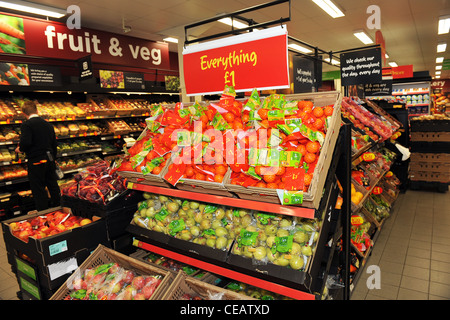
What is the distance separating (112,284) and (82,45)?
5.83 meters

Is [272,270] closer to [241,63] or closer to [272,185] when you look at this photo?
[272,185]

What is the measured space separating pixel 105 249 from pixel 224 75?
1571mm

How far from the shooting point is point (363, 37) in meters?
9.60

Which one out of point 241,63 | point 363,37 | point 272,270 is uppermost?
point 363,37

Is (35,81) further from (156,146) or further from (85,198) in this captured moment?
(156,146)

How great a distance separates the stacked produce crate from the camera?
591cm

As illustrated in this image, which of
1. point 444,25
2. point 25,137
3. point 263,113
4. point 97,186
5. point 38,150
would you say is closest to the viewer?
point 263,113

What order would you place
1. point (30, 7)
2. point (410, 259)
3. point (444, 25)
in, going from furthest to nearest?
point (444, 25) → point (30, 7) → point (410, 259)

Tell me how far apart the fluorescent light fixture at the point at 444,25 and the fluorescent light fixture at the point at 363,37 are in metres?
1.90

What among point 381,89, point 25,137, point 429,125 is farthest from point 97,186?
point 381,89

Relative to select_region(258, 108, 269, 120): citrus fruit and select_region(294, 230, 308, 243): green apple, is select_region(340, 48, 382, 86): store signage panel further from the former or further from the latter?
select_region(294, 230, 308, 243): green apple

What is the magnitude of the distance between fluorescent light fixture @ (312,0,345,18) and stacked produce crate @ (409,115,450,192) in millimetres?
2976

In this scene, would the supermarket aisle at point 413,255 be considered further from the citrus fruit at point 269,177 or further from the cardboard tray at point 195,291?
the citrus fruit at point 269,177

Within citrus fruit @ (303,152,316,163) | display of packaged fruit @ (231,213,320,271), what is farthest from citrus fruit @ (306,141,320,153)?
display of packaged fruit @ (231,213,320,271)
